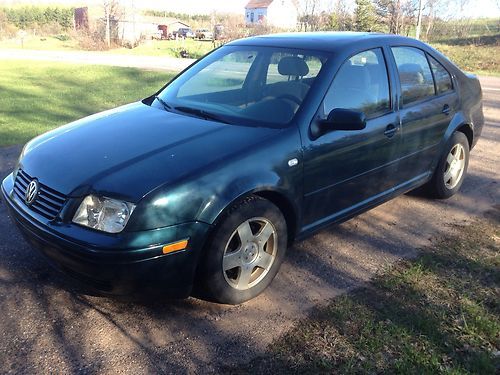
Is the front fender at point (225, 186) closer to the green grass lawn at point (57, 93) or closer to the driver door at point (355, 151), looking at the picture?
the driver door at point (355, 151)

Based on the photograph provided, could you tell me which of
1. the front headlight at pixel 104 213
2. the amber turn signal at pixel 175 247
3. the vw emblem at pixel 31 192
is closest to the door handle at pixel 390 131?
the amber turn signal at pixel 175 247

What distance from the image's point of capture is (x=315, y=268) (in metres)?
3.71

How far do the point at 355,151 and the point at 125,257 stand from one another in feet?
6.36

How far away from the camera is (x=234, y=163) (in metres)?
2.97

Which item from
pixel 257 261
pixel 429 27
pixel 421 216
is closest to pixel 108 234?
pixel 257 261

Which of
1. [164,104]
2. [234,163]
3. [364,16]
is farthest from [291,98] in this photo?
[364,16]

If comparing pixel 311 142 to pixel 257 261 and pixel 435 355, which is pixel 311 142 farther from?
pixel 435 355

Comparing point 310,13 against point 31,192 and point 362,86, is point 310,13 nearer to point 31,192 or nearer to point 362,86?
point 362,86

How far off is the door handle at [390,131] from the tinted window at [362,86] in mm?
144

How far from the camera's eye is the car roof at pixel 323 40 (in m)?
3.86

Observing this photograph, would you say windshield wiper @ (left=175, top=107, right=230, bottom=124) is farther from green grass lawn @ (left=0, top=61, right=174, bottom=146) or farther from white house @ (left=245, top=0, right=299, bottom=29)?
white house @ (left=245, top=0, right=299, bottom=29)

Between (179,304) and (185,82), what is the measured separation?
2.03m

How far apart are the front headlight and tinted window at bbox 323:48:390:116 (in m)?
1.64

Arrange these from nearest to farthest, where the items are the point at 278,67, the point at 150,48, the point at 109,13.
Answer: the point at 278,67
the point at 150,48
the point at 109,13
